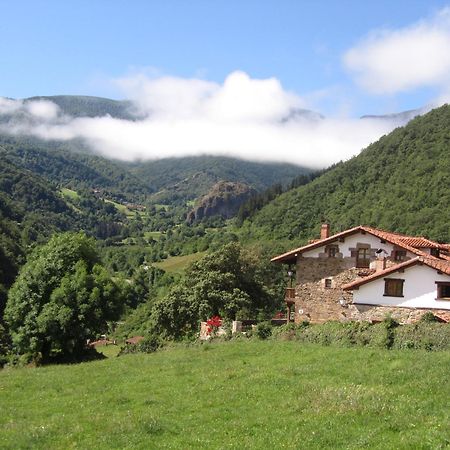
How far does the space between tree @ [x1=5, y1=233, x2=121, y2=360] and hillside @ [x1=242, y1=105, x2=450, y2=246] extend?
284 ft

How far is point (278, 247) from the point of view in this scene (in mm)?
126688

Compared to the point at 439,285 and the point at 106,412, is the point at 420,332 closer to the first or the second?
the point at 439,285

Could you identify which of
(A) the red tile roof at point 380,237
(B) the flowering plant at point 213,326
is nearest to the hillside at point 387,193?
(A) the red tile roof at point 380,237

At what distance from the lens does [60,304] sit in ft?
127

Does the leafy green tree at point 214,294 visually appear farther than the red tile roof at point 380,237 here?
Yes

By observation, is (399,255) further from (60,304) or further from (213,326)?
(60,304)

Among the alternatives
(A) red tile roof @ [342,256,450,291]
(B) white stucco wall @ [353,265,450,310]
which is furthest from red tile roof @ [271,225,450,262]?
(B) white stucco wall @ [353,265,450,310]

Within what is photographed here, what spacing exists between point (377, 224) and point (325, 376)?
11806cm

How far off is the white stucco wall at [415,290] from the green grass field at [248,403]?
33.4 feet

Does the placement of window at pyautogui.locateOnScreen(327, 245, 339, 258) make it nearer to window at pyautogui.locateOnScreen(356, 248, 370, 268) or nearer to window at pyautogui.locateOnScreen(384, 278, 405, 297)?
window at pyautogui.locateOnScreen(356, 248, 370, 268)

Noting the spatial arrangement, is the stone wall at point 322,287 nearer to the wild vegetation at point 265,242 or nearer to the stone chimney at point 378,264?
the stone chimney at point 378,264

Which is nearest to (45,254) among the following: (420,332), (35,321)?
(35,321)

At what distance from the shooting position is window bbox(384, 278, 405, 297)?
115 feet

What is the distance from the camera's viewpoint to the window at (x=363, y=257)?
4156 centimetres
